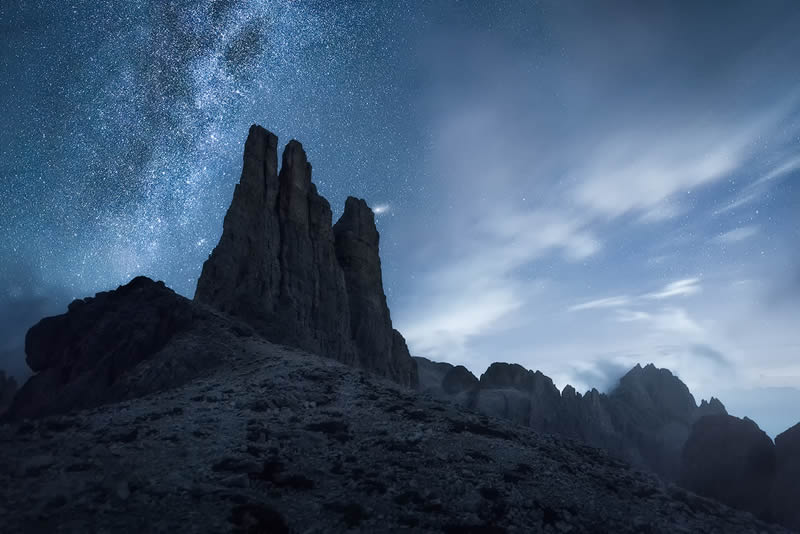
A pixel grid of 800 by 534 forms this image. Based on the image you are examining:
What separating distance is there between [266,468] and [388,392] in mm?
10407

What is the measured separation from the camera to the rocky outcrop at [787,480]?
150 feet

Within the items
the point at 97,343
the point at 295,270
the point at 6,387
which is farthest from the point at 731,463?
the point at 6,387

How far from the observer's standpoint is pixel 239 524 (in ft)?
36.7

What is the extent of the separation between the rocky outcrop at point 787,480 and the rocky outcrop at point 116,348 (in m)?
60.3

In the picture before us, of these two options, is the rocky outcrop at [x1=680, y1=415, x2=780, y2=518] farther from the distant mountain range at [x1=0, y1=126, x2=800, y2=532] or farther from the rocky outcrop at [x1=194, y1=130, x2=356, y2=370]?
the rocky outcrop at [x1=194, y1=130, x2=356, y2=370]

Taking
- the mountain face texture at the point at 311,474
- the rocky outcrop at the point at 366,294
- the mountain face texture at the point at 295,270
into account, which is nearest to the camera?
the mountain face texture at the point at 311,474

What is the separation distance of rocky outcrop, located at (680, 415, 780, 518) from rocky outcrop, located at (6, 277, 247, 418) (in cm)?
6354

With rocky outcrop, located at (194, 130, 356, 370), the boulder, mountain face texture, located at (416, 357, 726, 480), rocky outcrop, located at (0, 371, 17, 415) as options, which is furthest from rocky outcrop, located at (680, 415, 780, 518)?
rocky outcrop, located at (0, 371, 17, 415)

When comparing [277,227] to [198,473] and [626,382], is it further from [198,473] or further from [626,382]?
[626,382]

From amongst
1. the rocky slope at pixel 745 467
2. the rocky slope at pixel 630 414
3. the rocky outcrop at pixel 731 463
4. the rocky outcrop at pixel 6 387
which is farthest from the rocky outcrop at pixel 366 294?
the rocky outcrop at pixel 6 387

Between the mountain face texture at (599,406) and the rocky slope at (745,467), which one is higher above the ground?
the mountain face texture at (599,406)

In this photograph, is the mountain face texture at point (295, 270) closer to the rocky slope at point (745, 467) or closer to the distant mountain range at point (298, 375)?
the distant mountain range at point (298, 375)

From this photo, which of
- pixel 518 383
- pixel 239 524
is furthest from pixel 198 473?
pixel 518 383

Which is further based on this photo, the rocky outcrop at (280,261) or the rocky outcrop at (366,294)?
the rocky outcrop at (366,294)
